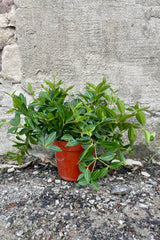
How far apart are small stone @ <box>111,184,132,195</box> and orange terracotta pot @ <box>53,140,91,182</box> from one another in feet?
0.89

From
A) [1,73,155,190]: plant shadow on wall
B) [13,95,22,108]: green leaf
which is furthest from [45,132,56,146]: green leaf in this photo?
[13,95,22,108]: green leaf

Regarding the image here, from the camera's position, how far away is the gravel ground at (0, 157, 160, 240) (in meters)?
1.10

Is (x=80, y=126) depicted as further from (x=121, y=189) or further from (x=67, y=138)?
(x=121, y=189)

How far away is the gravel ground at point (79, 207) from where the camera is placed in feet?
3.60

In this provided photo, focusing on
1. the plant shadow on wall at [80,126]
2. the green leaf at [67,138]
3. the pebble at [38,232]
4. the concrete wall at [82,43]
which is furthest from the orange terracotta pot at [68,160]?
the concrete wall at [82,43]

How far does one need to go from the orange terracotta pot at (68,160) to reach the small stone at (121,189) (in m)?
0.27

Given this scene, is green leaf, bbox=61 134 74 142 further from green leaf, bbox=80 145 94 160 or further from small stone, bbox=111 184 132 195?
small stone, bbox=111 184 132 195

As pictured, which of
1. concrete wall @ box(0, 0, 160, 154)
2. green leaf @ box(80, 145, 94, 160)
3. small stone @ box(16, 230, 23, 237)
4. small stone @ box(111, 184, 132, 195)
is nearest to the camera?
small stone @ box(16, 230, 23, 237)

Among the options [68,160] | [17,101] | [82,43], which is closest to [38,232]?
[68,160]

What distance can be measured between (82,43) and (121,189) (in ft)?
3.69

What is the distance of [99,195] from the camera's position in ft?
4.47

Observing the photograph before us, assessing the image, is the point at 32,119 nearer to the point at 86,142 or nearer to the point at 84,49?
the point at 86,142

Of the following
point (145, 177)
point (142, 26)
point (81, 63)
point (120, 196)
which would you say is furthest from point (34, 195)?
point (142, 26)

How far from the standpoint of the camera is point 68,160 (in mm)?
1423
